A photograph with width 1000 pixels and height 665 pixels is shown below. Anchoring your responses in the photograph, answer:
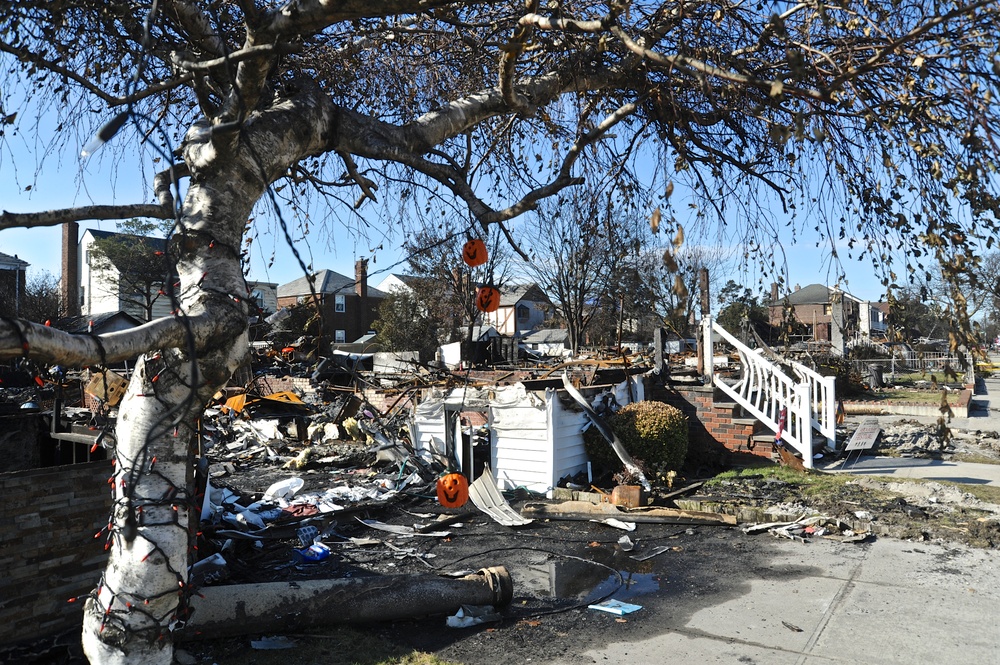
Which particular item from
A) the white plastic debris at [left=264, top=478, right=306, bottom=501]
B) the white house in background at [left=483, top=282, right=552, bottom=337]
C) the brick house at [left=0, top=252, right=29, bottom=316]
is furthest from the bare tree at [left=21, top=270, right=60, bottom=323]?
the white house in background at [left=483, top=282, right=552, bottom=337]

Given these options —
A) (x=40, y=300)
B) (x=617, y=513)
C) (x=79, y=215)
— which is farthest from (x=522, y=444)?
(x=40, y=300)

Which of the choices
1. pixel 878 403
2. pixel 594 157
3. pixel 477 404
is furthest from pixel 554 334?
pixel 594 157

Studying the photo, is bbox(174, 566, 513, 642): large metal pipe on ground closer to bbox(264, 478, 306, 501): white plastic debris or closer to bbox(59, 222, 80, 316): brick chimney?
bbox(264, 478, 306, 501): white plastic debris

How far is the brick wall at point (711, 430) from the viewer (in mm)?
11438

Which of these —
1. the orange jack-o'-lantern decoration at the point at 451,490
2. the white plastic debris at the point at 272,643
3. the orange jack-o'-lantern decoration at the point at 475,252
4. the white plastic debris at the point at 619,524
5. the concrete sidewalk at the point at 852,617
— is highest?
the orange jack-o'-lantern decoration at the point at 475,252

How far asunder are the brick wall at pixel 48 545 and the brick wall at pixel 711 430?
9.20 meters

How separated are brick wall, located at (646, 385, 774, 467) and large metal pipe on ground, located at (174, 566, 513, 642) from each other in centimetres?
675

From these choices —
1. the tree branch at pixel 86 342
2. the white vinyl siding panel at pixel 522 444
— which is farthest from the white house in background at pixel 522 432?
the tree branch at pixel 86 342

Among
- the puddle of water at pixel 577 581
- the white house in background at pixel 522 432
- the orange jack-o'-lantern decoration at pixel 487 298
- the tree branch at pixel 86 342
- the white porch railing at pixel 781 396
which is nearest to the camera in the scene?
the tree branch at pixel 86 342

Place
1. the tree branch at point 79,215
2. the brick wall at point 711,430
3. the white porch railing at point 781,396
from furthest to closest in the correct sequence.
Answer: the brick wall at point 711,430 < the white porch railing at point 781,396 < the tree branch at point 79,215

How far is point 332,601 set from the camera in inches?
213

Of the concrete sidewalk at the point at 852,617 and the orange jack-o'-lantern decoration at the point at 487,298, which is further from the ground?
the orange jack-o'-lantern decoration at the point at 487,298

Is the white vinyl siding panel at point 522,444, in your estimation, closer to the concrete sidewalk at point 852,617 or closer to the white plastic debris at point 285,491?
the white plastic debris at point 285,491

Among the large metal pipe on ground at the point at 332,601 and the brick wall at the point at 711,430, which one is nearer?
the large metal pipe on ground at the point at 332,601
